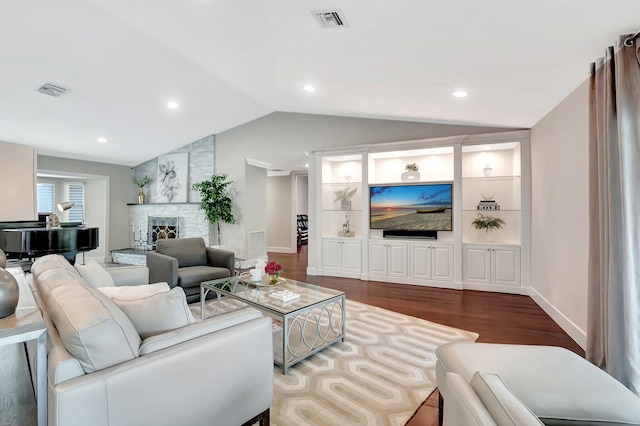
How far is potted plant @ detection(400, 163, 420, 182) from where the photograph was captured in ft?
17.3

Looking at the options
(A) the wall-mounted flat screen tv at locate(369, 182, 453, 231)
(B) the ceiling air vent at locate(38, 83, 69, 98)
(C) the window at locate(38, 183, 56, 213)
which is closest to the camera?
(B) the ceiling air vent at locate(38, 83, 69, 98)

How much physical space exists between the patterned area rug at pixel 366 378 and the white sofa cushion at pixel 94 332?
103 cm

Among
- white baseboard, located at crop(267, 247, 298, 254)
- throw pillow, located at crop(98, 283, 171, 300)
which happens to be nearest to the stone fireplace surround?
white baseboard, located at crop(267, 247, 298, 254)

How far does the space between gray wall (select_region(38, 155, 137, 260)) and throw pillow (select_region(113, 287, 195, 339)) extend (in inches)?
283

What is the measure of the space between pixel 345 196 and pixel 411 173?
125 cm

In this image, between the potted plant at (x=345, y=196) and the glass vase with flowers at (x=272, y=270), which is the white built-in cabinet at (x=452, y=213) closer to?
the potted plant at (x=345, y=196)

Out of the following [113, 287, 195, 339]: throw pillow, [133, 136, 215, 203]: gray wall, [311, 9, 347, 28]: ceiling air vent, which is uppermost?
[311, 9, 347, 28]: ceiling air vent

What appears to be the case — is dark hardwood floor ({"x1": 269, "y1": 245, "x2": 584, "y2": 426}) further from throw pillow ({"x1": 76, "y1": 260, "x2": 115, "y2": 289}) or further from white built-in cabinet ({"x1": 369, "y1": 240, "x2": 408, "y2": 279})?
throw pillow ({"x1": 76, "y1": 260, "x2": 115, "y2": 289})

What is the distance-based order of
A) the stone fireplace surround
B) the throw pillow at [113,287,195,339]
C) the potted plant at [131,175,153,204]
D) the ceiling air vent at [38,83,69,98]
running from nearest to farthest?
the throw pillow at [113,287,195,339]
the ceiling air vent at [38,83,69,98]
the stone fireplace surround
the potted plant at [131,175,153,204]

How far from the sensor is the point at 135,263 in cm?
716

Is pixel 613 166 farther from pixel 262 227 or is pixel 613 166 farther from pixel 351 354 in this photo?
pixel 262 227

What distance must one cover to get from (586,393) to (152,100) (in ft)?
19.5

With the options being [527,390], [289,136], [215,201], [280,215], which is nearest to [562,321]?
[527,390]

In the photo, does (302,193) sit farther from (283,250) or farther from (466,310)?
(466,310)
